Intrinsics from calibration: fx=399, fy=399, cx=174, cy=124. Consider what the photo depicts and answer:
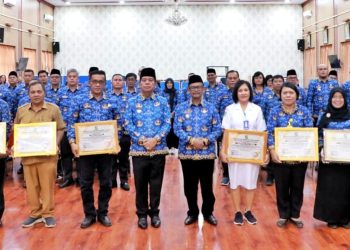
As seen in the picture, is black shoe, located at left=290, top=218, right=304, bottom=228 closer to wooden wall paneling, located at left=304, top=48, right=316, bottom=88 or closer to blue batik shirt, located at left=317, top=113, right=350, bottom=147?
blue batik shirt, located at left=317, top=113, right=350, bottom=147

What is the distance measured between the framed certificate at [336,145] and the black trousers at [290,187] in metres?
0.25

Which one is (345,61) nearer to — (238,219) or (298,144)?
(298,144)

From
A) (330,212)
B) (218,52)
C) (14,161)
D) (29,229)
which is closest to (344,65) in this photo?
(218,52)

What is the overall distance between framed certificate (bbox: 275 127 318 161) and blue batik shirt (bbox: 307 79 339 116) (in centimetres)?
250

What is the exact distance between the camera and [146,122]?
3.75m

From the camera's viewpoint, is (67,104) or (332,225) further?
(67,104)

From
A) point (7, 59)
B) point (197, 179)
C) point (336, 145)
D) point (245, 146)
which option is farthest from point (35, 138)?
point (7, 59)

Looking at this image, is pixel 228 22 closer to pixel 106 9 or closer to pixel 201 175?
pixel 106 9

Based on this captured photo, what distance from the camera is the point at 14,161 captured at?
733cm

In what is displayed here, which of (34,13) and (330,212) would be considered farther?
(34,13)

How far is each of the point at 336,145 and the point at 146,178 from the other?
5.97ft

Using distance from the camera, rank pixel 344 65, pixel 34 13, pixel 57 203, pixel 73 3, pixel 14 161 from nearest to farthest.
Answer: pixel 57 203
pixel 14 161
pixel 344 65
pixel 34 13
pixel 73 3

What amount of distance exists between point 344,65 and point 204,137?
25.7 feet

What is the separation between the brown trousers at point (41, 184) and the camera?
12.7ft
